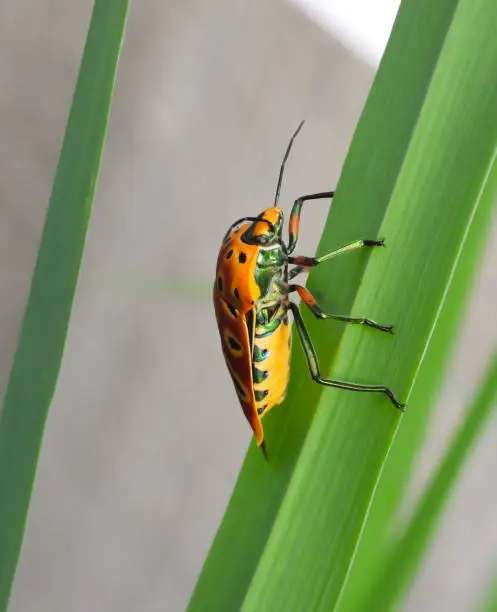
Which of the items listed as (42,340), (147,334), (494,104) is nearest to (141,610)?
(147,334)

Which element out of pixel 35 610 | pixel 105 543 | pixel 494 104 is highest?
pixel 494 104

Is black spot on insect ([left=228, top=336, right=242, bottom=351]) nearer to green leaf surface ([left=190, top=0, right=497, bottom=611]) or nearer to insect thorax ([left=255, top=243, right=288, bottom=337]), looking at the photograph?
insect thorax ([left=255, top=243, right=288, bottom=337])

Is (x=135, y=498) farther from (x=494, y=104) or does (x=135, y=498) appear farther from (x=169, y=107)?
(x=494, y=104)

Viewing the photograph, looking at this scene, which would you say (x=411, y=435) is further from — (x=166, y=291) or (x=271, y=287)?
(x=166, y=291)

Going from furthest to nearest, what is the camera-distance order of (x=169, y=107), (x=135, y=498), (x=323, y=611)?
1. (x=135, y=498)
2. (x=169, y=107)
3. (x=323, y=611)

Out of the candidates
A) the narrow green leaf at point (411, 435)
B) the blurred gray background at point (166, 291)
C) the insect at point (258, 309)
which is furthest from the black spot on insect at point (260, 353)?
the blurred gray background at point (166, 291)
